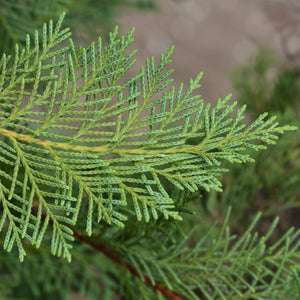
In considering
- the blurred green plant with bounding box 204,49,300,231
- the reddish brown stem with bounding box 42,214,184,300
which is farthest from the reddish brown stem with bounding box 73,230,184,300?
the blurred green plant with bounding box 204,49,300,231

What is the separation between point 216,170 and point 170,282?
22cm

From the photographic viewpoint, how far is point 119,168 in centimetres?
43

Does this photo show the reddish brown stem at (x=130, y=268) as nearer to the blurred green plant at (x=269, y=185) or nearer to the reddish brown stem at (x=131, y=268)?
the reddish brown stem at (x=131, y=268)

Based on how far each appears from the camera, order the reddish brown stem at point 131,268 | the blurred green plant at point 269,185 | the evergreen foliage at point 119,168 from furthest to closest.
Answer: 1. the blurred green plant at point 269,185
2. the reddish brown stem at point 131,268
3. the evergreen foliage at point 119,168

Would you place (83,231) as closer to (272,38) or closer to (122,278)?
(122,278)

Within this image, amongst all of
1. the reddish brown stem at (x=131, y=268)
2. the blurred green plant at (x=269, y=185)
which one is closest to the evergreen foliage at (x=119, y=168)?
the reddish brown stem at (x=131, y=268)

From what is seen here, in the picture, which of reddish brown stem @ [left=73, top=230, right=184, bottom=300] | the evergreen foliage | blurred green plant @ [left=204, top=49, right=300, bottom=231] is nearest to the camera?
the evergreen foliage

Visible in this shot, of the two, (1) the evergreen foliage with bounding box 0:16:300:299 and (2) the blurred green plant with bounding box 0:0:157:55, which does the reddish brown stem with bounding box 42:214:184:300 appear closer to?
(1) the evergreen foliage with bounding box 0:16:300:299

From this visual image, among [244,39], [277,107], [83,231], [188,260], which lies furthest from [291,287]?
[244,39]

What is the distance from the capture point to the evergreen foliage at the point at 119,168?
1.40 ft

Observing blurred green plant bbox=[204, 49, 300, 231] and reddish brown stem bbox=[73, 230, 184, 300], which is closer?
reddish brown stem bbox=[73, 230, 184, 300]

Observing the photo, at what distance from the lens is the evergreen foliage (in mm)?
427

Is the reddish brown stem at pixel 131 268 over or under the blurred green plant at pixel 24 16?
under

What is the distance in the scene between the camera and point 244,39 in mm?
2318
